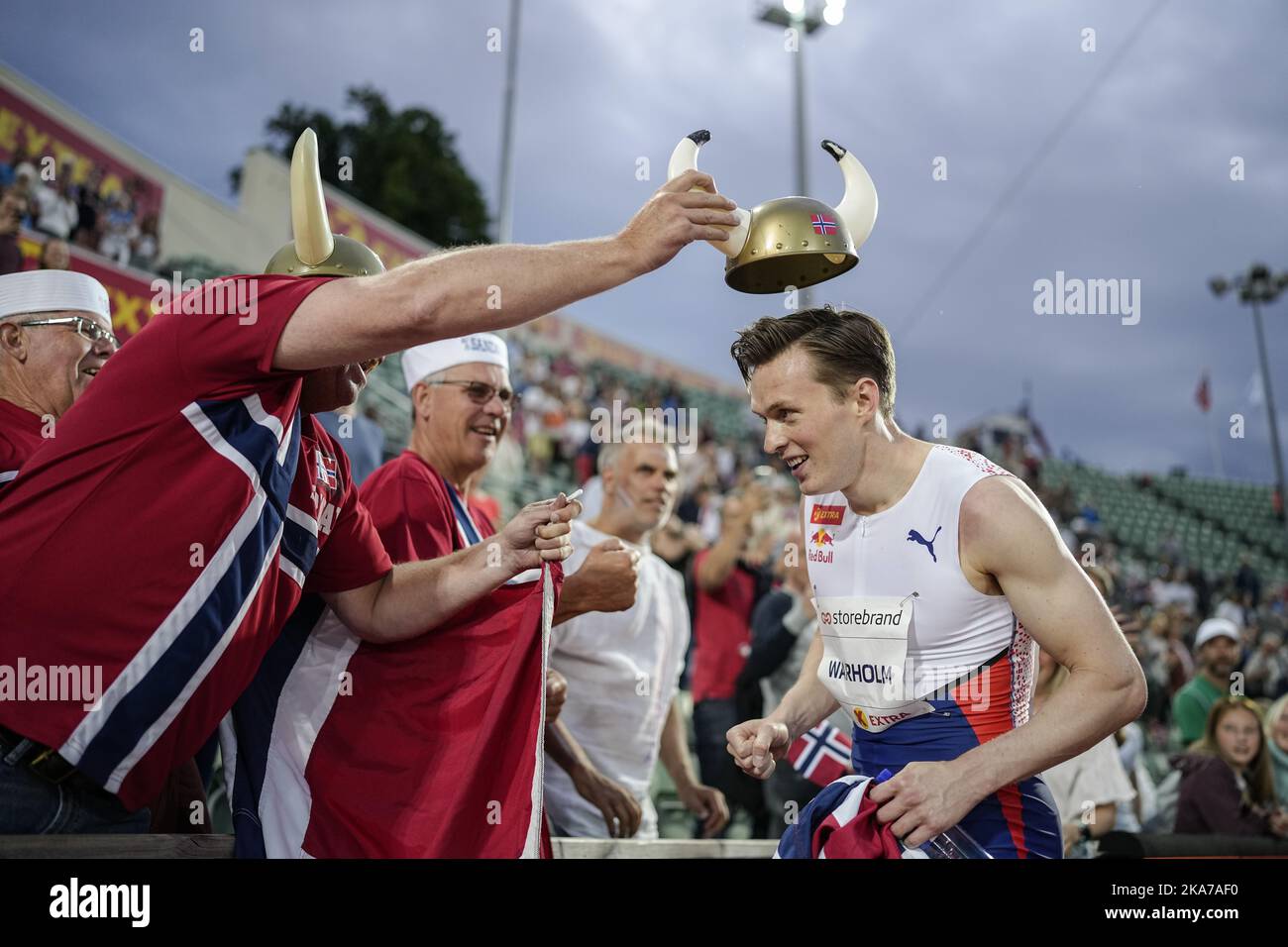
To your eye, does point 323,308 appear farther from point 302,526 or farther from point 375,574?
point 375,574

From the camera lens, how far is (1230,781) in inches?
230

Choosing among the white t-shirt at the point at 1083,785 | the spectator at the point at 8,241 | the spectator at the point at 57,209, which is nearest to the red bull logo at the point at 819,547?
the white t-shirt at the point at 1083,785

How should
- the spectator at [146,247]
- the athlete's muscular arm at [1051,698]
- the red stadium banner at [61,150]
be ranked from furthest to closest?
the spectator at [146,247]
the red stadium banner at [61,150]
the athlete's muscular arm at [1051,698]

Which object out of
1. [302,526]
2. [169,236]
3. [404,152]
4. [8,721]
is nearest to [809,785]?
[302,526]

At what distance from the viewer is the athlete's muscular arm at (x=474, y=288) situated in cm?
221

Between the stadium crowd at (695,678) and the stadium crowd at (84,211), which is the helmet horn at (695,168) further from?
the stadium crowd at (84,211)

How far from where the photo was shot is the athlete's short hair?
2.80 meters

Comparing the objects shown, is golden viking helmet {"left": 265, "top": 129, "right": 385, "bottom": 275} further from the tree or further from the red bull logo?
the tree

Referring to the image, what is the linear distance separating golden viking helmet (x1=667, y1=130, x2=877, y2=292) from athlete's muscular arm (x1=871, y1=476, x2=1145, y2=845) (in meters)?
0.75

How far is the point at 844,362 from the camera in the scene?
2.81 m

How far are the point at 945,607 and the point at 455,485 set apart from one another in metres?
2.09

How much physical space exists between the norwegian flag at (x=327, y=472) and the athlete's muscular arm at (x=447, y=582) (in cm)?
35

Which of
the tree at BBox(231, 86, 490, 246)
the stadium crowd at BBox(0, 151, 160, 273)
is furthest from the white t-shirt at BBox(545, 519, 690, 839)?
the tree at BBox(231, 86, 490, 246)

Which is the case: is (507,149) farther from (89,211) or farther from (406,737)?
(406,737)
